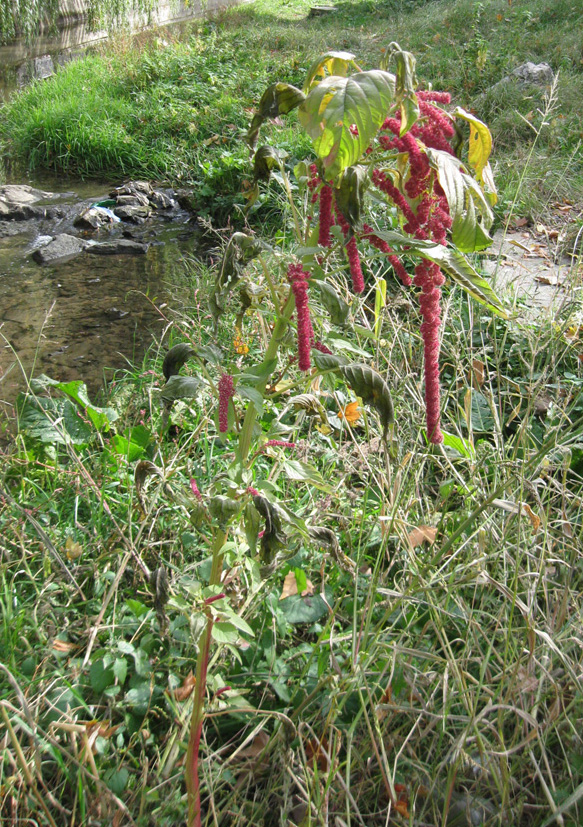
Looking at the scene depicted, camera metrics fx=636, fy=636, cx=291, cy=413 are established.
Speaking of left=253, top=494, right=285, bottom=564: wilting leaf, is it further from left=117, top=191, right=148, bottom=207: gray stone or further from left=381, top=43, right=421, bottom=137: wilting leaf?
left=117, top=191, right=148, bottom=207: gray stone

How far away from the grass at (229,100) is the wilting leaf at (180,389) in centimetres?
334

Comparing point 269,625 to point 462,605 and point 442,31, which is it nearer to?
point 462,605

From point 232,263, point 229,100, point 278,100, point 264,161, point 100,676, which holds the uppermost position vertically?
point 278,100

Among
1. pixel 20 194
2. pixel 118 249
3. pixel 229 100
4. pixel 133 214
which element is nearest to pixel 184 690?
pixel 118 249

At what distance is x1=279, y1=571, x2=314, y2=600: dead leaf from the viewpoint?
4.97ft

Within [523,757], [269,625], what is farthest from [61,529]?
[523,757]

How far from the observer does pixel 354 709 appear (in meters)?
1.33

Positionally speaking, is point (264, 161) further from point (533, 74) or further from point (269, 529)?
point (533, 74)

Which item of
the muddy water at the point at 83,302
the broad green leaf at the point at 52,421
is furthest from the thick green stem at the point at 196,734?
the muddy water at the point at 83,302

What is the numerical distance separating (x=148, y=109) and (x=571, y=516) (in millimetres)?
6861

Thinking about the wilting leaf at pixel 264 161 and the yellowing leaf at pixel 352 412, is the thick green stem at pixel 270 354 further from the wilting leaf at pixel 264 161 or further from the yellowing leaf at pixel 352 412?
the yellowing leaf at pixel 352 412

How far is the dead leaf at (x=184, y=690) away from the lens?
4.27 ft

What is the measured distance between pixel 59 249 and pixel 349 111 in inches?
183

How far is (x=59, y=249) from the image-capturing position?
4.96m
